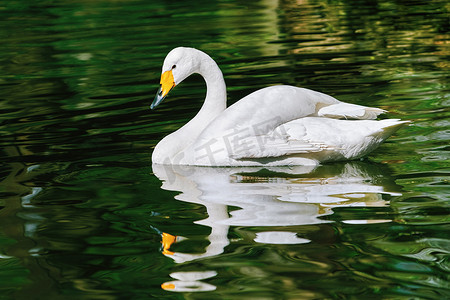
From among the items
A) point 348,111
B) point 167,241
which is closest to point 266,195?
point 167,241

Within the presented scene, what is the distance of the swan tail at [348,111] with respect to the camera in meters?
6.53

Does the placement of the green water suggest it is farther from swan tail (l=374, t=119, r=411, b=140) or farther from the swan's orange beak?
the swan's orange beak

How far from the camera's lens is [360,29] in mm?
14469

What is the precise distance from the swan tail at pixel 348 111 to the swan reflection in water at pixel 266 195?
15.0 inches

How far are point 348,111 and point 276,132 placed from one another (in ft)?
2.00

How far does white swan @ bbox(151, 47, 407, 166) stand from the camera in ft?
20.6

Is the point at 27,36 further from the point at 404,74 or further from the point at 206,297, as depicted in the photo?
the point at 206,297

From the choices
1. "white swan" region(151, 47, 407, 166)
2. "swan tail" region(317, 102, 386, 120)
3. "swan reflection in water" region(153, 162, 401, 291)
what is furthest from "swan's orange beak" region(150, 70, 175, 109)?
"swan tail" region(317, 102, 386, 120)

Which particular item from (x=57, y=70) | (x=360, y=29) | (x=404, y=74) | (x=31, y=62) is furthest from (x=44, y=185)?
(x=360, y=29)

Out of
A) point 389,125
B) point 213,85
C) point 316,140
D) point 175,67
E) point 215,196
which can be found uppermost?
point 175,67

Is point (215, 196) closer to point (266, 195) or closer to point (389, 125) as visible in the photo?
point (266, 195)

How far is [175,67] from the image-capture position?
23.0ft

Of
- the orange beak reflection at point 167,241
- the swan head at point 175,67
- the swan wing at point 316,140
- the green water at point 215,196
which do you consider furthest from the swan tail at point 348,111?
the orange beak reflection at point 167,241

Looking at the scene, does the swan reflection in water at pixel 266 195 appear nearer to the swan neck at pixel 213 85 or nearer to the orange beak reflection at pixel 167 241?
the orange beak reflection at pixel 167 241
